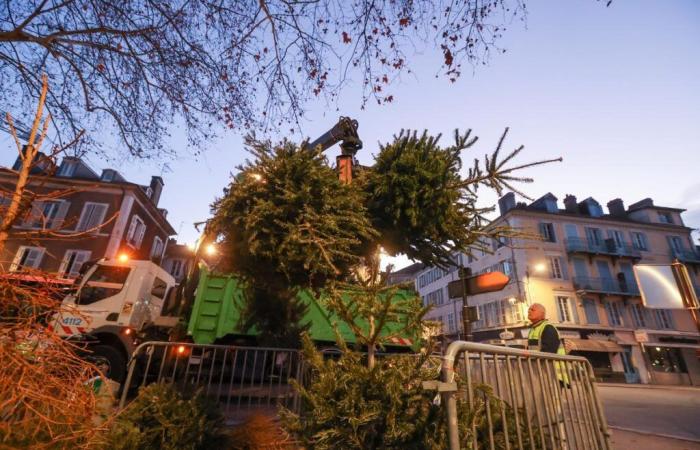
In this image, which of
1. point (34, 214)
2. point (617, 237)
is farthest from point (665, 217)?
point (34, 214)

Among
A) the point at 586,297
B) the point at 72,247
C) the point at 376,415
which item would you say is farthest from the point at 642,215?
the point at 72,247

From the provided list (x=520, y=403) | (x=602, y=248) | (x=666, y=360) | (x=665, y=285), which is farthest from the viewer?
(x=602, y=248)

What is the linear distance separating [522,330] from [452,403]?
2982 centimetres

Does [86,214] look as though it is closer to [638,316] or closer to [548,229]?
[548,229]

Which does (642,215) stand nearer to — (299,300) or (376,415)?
(299,300)

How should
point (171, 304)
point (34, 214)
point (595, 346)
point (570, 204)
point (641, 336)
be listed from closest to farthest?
point (34, 214) < point (171, 304) < point (595, 346) < point (641, 336) < point (570, 204)

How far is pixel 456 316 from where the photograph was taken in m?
37.6

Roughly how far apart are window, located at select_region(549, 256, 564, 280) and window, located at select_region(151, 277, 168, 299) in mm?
31054

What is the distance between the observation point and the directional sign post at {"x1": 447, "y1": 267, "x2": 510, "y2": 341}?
5.77 metres

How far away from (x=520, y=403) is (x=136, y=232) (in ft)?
91.9

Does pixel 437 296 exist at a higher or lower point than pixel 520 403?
higher

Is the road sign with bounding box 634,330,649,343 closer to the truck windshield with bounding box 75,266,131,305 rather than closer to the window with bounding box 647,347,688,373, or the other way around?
the window with bounding box 647,347,688,373

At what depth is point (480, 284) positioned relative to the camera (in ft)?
19.6

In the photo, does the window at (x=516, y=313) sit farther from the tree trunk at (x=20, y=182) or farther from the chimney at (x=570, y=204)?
the tree trunk at (x=20, y=182)
